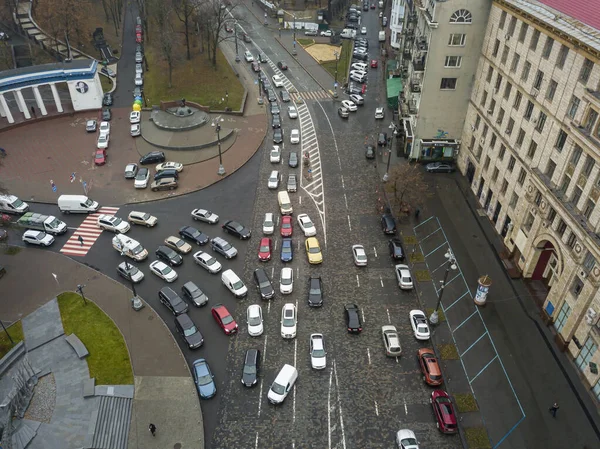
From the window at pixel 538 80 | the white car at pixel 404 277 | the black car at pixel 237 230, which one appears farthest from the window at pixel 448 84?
the black car at pixel 237 230

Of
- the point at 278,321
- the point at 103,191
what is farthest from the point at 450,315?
the point at 103,191

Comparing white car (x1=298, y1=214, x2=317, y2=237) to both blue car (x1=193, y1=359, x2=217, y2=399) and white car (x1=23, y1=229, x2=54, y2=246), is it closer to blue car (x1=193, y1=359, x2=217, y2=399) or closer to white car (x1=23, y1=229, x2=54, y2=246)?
blue car (x1=193, y1=359, x2=217, y2=399)

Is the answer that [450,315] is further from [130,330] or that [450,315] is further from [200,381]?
[130,330]

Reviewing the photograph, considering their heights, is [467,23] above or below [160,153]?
above

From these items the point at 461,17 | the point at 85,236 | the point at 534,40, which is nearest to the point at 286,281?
the point at 85,236

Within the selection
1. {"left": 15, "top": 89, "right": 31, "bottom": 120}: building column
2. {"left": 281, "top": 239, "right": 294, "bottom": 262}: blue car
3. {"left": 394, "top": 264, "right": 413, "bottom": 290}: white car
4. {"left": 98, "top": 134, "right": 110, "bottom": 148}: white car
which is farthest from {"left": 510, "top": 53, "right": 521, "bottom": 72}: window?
{"left": 15, "top": 89, "right": 31, "bottom": 120}: building column

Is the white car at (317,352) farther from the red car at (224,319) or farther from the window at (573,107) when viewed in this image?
the window at (573,107)

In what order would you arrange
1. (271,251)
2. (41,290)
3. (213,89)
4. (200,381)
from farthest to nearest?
(213,89), (271,251), (41,290), (200,381)
